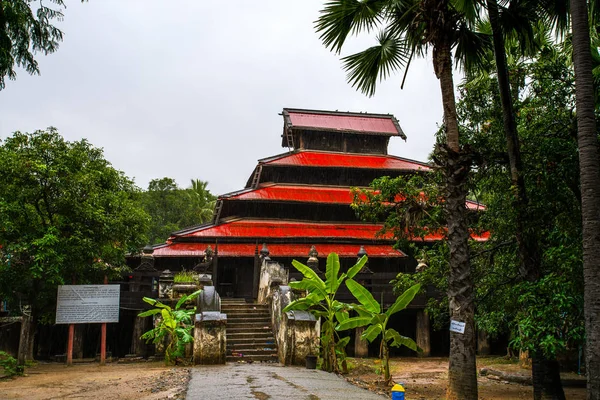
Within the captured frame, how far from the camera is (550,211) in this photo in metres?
8.93

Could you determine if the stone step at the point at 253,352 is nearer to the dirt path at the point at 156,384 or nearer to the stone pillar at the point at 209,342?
the stone pillar at the point at 209,342

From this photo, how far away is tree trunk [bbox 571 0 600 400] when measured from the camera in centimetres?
673

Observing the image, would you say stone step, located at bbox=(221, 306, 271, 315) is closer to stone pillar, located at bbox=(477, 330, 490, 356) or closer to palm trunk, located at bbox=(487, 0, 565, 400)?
palm trunk, located at bbox=(487, 0, 565, 400)

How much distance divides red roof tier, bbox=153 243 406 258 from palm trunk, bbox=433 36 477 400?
47.5ft

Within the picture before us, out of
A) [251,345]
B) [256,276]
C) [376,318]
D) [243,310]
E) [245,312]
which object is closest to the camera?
[376,318]

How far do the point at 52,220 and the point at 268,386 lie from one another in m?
10.7

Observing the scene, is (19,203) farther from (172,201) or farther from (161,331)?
(172,201)

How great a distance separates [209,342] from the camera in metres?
11.7

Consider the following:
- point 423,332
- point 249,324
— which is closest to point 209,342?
point 249,324

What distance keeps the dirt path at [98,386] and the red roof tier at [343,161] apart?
1639cm

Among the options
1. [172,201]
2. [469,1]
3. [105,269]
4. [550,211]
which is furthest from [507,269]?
[172,201]

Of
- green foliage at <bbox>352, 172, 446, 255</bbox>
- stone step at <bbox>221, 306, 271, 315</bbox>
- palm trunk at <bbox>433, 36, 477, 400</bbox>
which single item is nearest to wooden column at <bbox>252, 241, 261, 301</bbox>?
stone step at <bbox>221, 306, 271, 315</bbox>

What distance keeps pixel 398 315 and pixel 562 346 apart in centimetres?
1322

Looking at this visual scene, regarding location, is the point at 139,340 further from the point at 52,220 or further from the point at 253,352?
the point at 253,352
